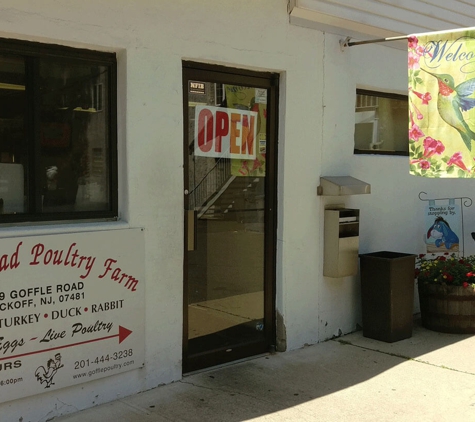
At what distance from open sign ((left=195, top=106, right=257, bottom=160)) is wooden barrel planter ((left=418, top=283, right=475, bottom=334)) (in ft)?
8.29

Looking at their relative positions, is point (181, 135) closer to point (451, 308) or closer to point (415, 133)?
point (415, 133)

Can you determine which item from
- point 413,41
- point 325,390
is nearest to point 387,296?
point 325,390

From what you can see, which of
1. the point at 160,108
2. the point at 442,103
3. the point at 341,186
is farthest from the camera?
the point at 341,186

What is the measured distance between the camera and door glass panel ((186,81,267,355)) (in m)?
5.01

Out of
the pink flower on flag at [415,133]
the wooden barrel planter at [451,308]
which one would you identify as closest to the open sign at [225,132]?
the pink flower on flag at [415,133]

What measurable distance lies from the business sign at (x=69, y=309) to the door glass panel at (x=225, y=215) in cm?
69

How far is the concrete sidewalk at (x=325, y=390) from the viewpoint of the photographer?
4.22 m

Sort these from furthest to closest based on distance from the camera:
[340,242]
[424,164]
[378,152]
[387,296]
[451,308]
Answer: [378,152], [451,308], [387,296], [340,242], [424,164]

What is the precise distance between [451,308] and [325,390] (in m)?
2.22

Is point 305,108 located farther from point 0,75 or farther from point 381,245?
point 0,75

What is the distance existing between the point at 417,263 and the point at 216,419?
3.69m

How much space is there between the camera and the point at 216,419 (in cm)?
412

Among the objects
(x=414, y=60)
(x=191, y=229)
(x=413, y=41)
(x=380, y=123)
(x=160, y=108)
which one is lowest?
(x=191, y=229)

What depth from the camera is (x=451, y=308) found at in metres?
6.27
